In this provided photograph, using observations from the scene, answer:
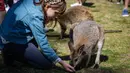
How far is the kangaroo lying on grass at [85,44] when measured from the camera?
149 inches

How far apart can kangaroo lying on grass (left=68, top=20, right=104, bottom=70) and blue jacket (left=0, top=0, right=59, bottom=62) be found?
0.88ft

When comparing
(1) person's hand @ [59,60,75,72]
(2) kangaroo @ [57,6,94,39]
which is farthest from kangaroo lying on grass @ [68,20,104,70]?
(2) kangaroo @ [57,6,94,39]

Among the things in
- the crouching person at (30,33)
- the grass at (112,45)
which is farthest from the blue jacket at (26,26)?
the grass at (112,45)

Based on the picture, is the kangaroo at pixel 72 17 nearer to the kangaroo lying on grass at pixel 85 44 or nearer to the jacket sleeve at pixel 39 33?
the kangaroo lying on grass at pixel 85 44

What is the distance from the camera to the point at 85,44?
3.88 m

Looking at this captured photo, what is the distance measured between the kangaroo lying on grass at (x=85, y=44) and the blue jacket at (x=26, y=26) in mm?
267

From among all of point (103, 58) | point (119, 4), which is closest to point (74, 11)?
point (103, 58)

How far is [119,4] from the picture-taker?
32.3 feet

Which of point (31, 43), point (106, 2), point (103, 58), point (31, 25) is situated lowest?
point (106, 2)

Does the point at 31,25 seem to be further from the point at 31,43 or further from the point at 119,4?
the point at 119,4

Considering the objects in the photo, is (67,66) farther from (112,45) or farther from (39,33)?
(112,45)

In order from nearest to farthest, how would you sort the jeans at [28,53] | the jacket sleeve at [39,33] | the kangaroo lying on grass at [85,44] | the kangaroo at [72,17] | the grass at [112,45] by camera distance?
the jacket sleeve at [39,33] < the kangaroo lying on grass at [85,44] < the jeans at [28,53] < the grass at [112,45] < the kangaroo at [72,17]

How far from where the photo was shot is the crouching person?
3.65m

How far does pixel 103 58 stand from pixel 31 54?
1202 millimetres
